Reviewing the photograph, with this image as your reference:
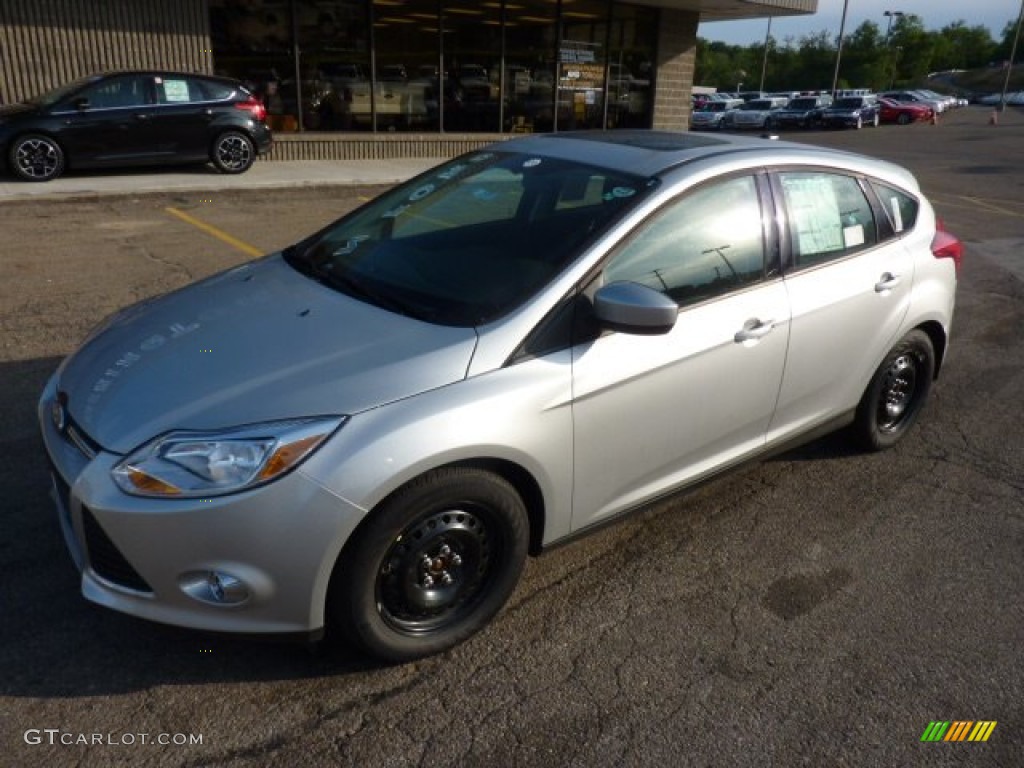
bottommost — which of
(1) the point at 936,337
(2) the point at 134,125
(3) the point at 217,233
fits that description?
(3) the point at 217,233

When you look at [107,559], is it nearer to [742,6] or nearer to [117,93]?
[117,93]

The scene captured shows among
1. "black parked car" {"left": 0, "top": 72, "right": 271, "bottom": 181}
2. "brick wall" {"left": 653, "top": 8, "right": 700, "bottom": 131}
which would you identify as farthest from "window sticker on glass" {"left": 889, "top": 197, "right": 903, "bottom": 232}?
"brick wall" {"left": 653, "top": 8, "right": 700, "bottom": 131}

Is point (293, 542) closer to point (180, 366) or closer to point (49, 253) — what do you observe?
point (180, 366)

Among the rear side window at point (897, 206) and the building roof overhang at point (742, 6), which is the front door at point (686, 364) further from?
the building roof overhang at point (742, 6)

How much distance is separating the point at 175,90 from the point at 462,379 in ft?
37.7

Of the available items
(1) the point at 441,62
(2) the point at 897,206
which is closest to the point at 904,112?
(1) the point at 441,62

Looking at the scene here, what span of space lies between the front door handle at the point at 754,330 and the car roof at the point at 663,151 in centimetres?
68

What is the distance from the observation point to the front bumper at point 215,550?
7.80ft

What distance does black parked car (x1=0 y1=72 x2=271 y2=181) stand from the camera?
1112cm

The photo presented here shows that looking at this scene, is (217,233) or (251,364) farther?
(217,233)

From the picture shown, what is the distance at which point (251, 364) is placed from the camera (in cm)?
270

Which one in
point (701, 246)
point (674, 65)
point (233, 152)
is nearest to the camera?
point (701, 246)

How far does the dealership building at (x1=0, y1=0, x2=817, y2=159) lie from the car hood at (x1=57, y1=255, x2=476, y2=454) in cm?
1209

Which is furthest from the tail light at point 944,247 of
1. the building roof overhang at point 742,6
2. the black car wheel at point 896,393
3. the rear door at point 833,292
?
the building roof overhang at point 742,6
